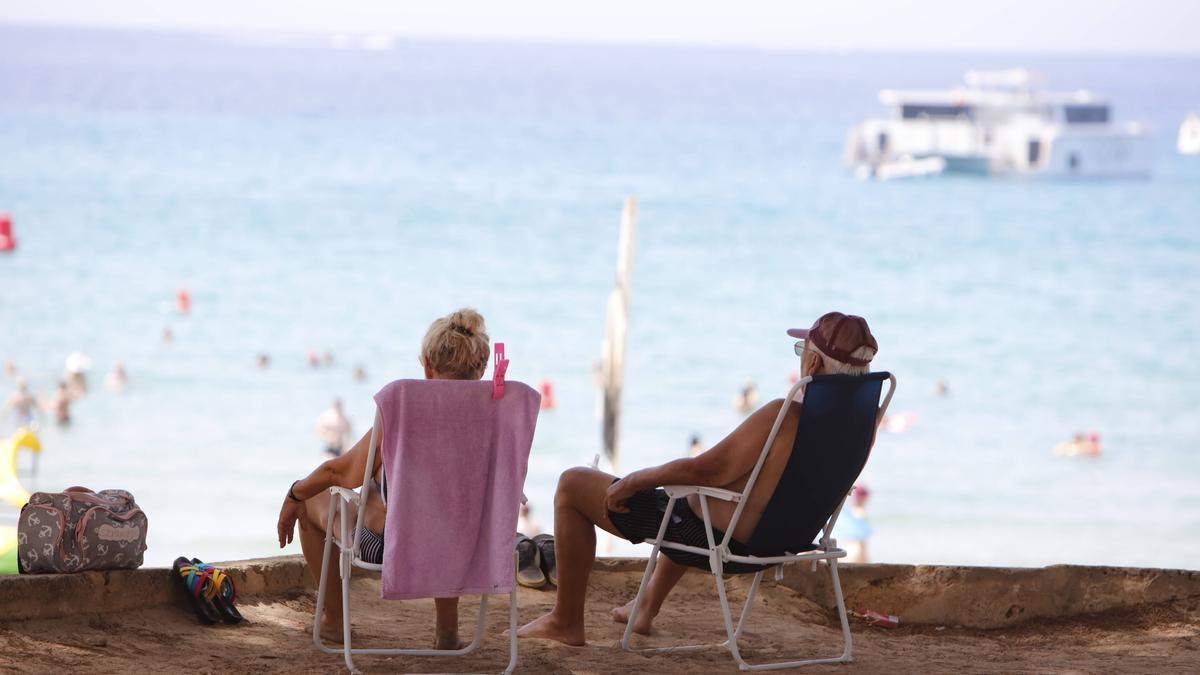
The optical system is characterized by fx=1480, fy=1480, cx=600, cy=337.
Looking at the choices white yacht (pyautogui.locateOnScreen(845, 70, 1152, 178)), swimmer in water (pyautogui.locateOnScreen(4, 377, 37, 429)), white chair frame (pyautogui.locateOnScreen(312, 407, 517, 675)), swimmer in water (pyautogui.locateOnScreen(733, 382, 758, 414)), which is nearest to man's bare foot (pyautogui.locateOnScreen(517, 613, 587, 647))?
white chair frame (pyautogui.locateOnScreen(312, 407, 517, 675))

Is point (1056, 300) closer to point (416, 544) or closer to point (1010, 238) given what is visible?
point (1010, 238)

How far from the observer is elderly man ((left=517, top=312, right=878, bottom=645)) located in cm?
302

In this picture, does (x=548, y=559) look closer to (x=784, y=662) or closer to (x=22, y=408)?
(x=784, y=662)

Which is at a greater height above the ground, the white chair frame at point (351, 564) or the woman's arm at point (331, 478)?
the woman's arm at point (331, 478)

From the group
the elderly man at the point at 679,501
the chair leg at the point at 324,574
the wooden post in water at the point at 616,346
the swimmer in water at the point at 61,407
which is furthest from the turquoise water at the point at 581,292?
the elderly man at the point at 679,501

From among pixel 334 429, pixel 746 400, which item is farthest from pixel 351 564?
pixel 746 400

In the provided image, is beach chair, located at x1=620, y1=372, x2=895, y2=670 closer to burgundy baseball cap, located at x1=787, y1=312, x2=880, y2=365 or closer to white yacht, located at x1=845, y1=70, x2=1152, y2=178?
burgundy baseball cap, located at x1=787, y1=312, x2=880, y2=365

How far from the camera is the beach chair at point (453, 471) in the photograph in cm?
285

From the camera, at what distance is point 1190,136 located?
5316cm

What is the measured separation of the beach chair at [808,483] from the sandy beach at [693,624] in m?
0.25

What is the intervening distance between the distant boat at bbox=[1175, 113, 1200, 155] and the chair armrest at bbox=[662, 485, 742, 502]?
51.3 meters

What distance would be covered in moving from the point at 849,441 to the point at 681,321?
66.2 feet

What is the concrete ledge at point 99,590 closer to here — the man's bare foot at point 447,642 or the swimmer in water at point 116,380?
the man's bare foot at point 447,642

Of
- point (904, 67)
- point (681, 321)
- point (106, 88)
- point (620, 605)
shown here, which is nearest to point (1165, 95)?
point (904, 67)
